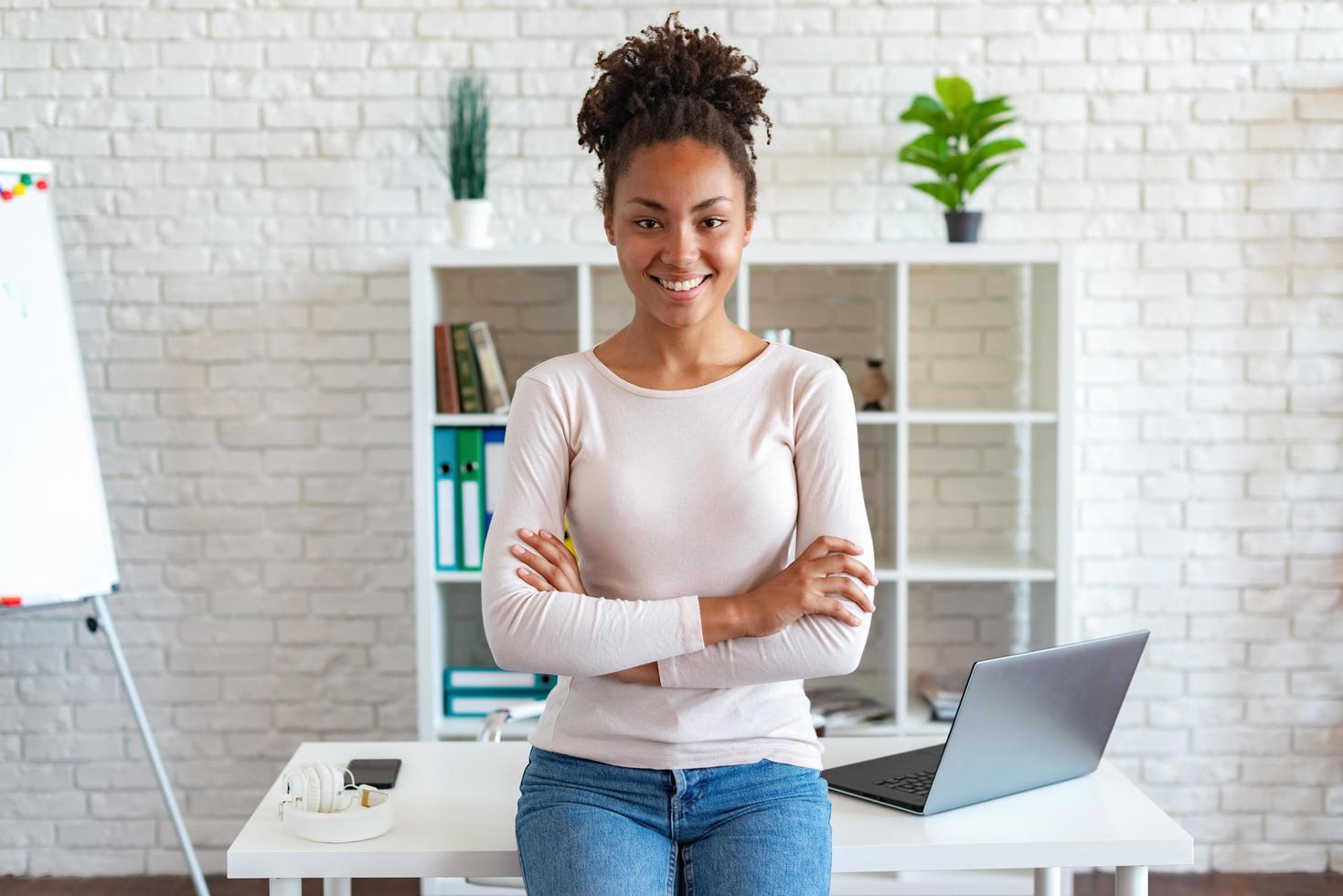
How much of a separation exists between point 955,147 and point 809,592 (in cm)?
177

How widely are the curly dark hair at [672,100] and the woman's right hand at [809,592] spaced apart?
19.4 inches

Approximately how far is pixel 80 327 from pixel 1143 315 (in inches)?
108

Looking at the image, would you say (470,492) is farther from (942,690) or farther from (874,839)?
(874,839)

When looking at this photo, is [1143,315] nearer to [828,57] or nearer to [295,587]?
[828,57]

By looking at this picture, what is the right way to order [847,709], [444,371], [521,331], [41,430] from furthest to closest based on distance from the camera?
[521,331] → [847,709] → [444,371] → [41,430]

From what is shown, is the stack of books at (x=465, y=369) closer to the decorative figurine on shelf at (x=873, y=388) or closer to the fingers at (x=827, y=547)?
the decorative figurine on shelf at (x=873, y=388)

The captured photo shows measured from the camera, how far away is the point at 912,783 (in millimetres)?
1679

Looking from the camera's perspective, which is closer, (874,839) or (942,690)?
(874,839)

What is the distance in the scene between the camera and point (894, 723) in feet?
9.77

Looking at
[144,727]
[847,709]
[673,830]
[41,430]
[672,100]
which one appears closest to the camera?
[673,830]

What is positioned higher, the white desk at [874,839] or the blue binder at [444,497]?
the blue binder at [444,497]

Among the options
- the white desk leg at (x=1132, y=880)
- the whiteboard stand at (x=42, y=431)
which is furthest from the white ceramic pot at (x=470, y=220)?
the white desk leg at (x=1132, y=880)

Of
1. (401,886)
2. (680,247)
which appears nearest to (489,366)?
(401,886)

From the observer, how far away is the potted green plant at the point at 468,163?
2924mm
